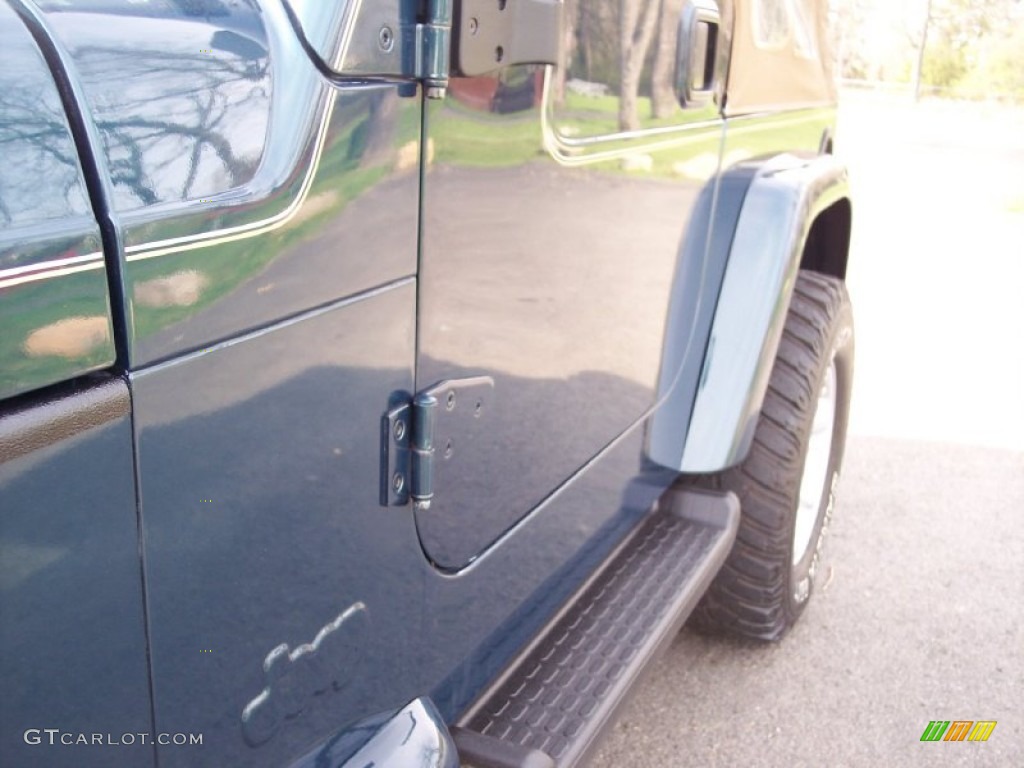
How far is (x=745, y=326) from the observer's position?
228cm

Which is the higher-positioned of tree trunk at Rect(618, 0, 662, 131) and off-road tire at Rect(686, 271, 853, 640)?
tree trunk at Rect(618, 0, 662, 131)

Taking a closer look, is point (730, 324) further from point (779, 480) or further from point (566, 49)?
point (566, 49)

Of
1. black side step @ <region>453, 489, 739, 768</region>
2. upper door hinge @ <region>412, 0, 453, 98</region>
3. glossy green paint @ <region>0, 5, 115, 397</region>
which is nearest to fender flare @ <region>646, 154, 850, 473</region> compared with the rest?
black side step @ <region>453, 489, 739, 768</region>

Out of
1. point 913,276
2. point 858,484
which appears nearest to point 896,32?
point 913,276

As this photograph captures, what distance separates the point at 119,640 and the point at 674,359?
1476mm

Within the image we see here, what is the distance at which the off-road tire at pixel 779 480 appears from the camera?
8.32 ft

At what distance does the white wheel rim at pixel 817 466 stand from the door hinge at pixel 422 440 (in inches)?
73.8

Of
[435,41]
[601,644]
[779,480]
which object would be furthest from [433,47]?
[779,480]

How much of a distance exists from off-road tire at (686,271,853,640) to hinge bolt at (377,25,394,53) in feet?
5.29

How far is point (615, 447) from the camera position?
1.99 meters

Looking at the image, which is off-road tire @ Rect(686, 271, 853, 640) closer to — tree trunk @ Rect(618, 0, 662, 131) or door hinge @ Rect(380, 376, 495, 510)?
tree trunk @ Rect(618, 0, 662, 131)

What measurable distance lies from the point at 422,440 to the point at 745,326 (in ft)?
3.91

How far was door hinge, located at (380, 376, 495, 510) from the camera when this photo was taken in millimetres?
1237

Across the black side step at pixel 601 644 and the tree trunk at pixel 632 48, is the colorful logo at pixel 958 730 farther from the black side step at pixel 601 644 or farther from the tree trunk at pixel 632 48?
the tree trunk at pixel 632 48
